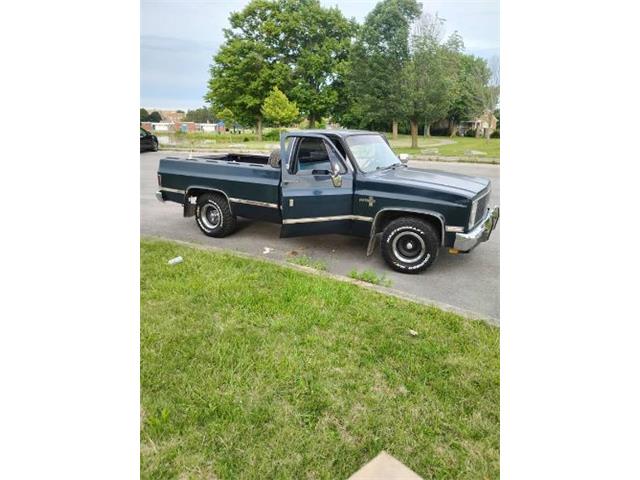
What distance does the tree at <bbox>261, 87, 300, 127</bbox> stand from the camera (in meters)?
2.47

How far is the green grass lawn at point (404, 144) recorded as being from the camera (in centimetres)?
220

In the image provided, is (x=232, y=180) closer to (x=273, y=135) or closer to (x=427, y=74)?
(x=273, y=135)

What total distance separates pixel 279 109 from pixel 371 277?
114 centimetres

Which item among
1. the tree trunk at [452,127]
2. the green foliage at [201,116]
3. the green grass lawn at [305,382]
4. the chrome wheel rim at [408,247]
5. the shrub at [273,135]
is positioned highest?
the green foliage at [201,116]

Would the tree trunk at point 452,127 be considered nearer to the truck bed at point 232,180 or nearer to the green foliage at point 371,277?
the green foliage at point 371,277

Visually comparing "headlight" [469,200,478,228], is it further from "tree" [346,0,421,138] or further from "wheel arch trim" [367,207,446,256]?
"tree" [346,0,421,138]

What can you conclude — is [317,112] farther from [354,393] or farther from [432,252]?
[354,393]

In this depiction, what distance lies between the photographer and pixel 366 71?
88.7 inches

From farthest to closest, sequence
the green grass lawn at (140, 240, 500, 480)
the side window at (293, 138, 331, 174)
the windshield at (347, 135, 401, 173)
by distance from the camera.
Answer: the side window at (293, 138, 331, 174)
the windshield at (347, 135, 401, 173)
the green grass lawn at (140, 240, 500, 480)

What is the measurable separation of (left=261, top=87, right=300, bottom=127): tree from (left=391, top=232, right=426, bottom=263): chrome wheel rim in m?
0.99

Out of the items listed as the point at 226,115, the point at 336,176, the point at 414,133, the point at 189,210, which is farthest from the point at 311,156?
the point at 189,210

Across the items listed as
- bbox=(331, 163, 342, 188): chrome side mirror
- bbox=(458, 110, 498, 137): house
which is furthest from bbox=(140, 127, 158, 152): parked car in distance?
bbox=(458, 110, 498, 137): house

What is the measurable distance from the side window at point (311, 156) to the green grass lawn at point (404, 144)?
186 mm

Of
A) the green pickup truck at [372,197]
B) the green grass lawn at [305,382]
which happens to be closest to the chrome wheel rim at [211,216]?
the green pickup truck at [372,197]
